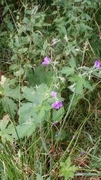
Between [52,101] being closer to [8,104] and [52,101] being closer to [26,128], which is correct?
[26,128]

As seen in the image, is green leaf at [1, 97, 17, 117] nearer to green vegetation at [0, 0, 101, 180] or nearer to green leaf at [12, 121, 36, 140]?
green vegetation at [0, 0, 101, 180]

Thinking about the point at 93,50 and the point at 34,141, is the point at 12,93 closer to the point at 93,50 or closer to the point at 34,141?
the point at 34,141

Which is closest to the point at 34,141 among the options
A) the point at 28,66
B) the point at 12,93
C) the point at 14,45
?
the point at 12,93

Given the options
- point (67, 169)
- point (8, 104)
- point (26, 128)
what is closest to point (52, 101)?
point (26, 128)

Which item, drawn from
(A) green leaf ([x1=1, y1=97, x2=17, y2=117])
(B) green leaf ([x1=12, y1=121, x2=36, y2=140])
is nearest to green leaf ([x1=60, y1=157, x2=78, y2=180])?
(B) green leaf ([x1=12, y1=121, x2=36, y2=140])

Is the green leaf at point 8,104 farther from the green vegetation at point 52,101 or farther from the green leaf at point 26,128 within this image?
the green leaf at point 26,128

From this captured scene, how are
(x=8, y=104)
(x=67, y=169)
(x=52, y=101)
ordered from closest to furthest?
(x=52, y=101)
(x=67, y=169)
(x=8, y=104)

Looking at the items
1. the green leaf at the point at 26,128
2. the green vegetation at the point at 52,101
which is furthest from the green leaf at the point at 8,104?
the green leaf at the point at 26,128

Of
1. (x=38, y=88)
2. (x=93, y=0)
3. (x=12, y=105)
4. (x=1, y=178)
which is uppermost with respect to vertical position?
(x=93, y=0)
